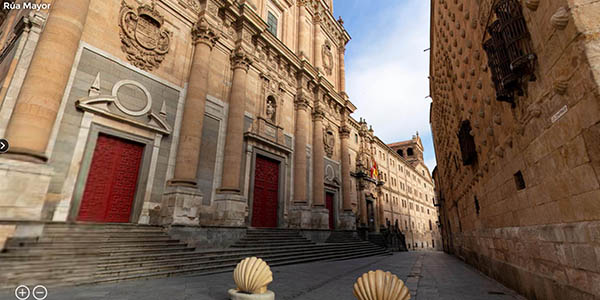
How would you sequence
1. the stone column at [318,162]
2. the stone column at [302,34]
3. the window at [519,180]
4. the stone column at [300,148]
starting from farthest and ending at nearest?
1. the stone column at [302,34]
2. the stone column at [318,162]
3. the stone column at [300,148]
4. the window at [519,180]

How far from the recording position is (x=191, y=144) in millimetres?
10180

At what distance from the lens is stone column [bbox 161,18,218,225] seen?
915 centimetres

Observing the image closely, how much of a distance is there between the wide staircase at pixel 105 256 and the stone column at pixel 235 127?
2.88 m

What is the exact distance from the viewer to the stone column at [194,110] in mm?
9836

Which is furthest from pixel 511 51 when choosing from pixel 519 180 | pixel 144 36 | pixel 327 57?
pixel 327 57

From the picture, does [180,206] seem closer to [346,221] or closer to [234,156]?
[234,156]

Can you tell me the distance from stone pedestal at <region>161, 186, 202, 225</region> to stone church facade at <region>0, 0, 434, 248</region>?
4 centimetres

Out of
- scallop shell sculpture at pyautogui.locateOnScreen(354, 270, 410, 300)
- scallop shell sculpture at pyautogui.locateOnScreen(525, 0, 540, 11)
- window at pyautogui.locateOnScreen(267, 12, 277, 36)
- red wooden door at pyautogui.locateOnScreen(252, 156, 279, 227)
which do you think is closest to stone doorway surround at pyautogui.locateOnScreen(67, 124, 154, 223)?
red wooden door at pyautogui.locateOnScreen(252, 156, 279, 227)

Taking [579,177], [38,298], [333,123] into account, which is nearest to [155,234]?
[38,298]

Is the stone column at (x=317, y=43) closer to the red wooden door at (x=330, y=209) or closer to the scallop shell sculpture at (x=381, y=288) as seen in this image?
the red wooden door at (x=330, y=209)

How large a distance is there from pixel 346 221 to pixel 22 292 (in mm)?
18456

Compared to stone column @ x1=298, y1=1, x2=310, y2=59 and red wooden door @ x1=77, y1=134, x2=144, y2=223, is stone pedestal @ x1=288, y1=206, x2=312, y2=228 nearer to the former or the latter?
red wooden door @ x1=77, y1=134, x2=144, y2=223

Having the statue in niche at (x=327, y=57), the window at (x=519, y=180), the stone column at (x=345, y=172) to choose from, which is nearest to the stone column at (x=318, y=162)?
the stone column at (x=345, y=172)

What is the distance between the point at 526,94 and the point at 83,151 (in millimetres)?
11057
